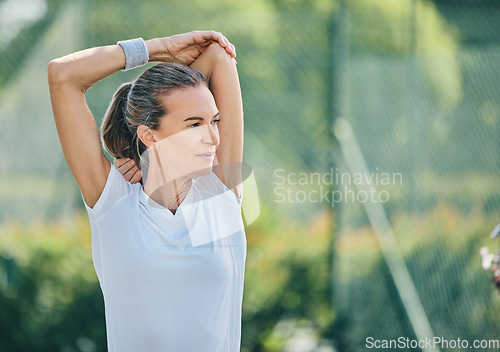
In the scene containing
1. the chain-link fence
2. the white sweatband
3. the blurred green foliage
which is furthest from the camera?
the chain-link fence

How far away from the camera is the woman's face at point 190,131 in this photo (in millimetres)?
1727

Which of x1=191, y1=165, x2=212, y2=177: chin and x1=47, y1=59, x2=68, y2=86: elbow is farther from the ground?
x1=47, y1=59, x2=68, y2=86: elbow

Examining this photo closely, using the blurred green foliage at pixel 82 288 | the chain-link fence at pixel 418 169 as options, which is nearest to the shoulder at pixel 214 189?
the blurred green foliage at pixel 82 288

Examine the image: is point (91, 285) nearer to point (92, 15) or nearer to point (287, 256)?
point (287, 256)

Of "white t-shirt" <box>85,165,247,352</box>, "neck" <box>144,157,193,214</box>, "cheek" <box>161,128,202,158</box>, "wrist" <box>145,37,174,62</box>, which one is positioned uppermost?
"wrist" <box>145,37,174,62</box>

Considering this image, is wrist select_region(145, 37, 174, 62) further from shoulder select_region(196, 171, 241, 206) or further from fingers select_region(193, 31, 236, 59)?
shoulder select_region(196, 171, 241, 206)

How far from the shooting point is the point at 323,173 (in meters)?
4.32

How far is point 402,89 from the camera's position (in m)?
4.40

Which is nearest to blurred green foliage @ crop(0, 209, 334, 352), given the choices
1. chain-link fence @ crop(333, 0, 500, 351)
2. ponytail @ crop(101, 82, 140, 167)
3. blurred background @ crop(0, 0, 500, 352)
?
blurred background @ crop(0, 0, 500, 352)

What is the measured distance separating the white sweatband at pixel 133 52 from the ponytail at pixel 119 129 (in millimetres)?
109

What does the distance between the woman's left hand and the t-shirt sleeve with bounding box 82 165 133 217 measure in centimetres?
36

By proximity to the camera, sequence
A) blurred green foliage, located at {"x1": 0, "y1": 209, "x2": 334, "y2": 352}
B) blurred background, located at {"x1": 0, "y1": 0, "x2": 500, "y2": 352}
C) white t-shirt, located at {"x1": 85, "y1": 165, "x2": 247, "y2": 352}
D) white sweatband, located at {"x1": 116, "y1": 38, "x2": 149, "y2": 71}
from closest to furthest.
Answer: white t-shirt, located at {"x1": 85, "y1": 165, "x2": 247, "y2": 352}, white sweatband, located at {"x1": 116, "y1": 38, "x2": 149, "y2": 71}, blurred green foliage, located at {"x1": 0, "y1": 209, "x2": 334, "y2": 352}, blurred background, located at {"x1": 0, "y1": 0, "x2": 500, "y2": 352}

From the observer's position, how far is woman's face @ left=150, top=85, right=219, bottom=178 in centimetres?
173

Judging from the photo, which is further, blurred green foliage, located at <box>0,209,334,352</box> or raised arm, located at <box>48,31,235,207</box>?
blurred green foliage, located at <box>0,209,334,352</box>
